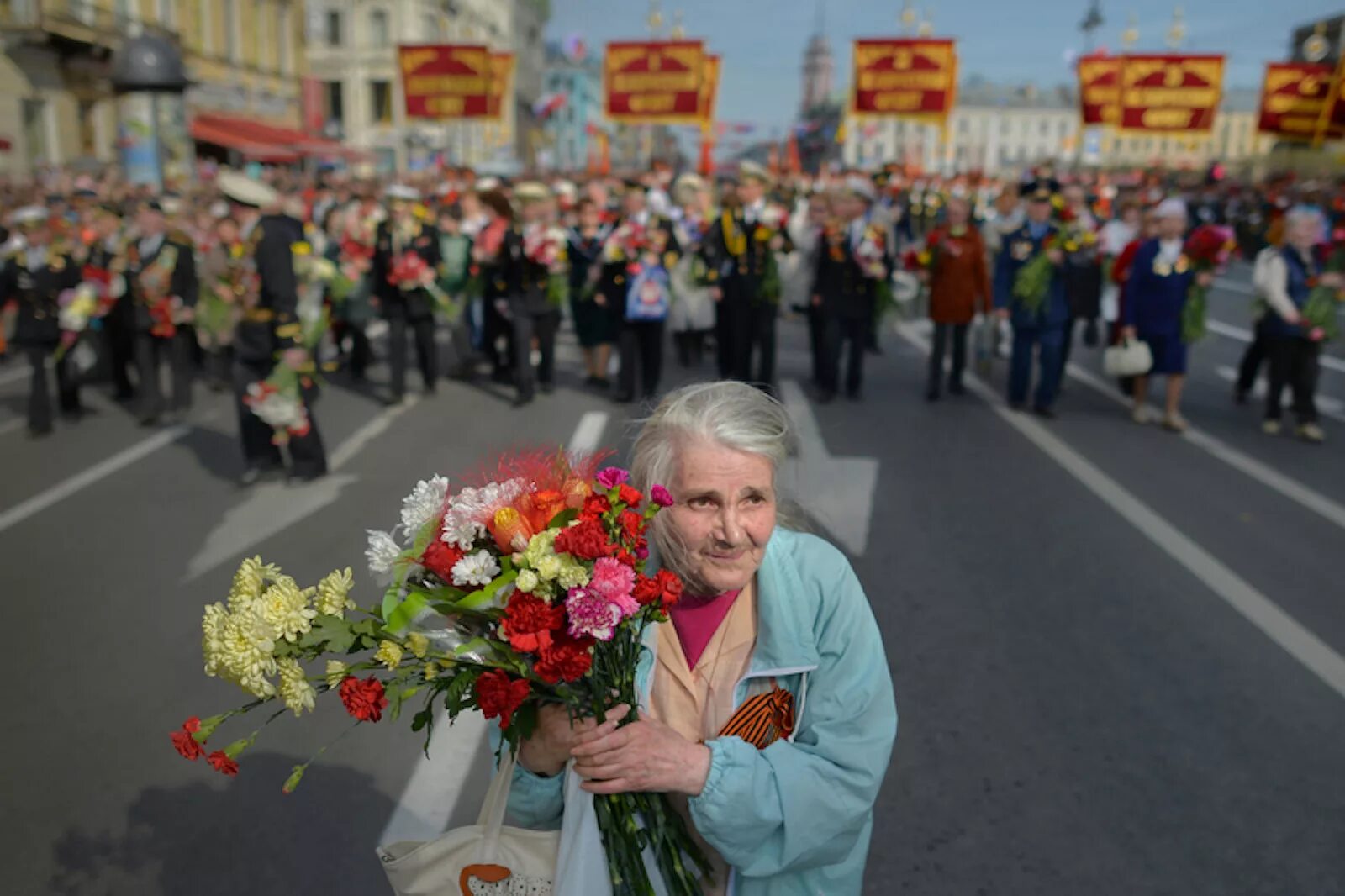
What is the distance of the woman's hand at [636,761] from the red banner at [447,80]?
21732 mm

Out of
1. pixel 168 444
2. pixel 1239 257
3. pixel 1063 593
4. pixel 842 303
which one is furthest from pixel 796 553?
pixel 1239 257

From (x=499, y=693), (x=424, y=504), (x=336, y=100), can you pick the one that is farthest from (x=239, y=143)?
(x=499, y=693)

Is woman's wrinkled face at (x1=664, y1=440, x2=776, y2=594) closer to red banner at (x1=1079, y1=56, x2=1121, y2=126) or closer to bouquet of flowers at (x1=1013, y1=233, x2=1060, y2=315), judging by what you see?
bouquet of flowers at (x1=1013, y1=233, x2=1060, y2=315)

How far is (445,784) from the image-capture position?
158 inches

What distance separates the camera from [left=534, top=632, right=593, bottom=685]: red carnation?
1.69 meters

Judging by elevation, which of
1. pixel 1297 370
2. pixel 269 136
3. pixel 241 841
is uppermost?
pixel 269 136

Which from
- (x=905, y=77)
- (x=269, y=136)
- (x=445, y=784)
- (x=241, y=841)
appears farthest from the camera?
(x=269, y=136)

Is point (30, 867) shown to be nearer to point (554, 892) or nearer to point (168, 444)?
point (554, 892)

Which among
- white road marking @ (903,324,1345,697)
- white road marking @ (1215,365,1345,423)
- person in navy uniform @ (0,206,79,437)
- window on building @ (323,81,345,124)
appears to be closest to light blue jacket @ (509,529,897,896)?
white road marking @ (903,324,1345,697)

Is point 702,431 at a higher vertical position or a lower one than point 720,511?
higher

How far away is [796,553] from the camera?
6.86ft

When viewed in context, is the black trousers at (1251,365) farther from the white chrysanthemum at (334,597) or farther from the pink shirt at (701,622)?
the white chrysanthemum at (334,597)

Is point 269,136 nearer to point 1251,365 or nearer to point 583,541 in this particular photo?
point 1251,365

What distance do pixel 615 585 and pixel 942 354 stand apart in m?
10.0
